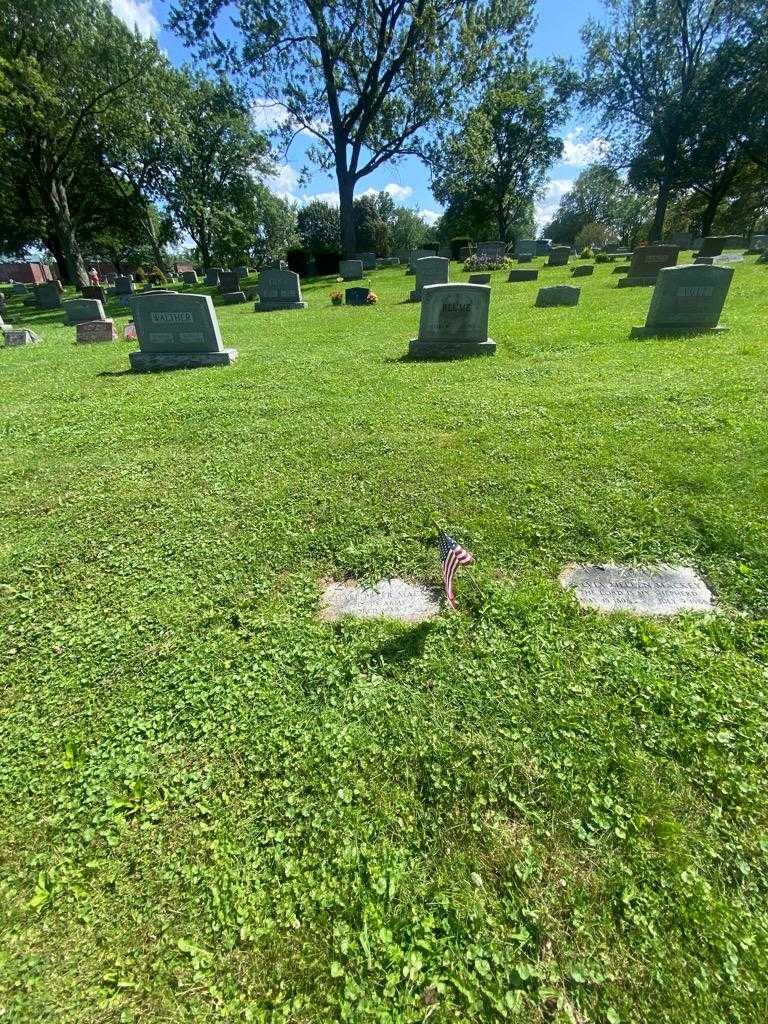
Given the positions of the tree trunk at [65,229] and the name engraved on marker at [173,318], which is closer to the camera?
the name engraved on marker at [173,318]

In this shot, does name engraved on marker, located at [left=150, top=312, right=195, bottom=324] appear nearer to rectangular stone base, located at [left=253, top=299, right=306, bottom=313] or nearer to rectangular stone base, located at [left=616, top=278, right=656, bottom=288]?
rectangular stone base, located at [left=253, top=299, right=306, bottom=313]

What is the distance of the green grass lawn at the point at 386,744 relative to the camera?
147cm

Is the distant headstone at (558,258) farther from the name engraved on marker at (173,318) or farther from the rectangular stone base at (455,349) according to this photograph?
the name engraved on marker at (173,318)

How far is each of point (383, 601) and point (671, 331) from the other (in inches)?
326

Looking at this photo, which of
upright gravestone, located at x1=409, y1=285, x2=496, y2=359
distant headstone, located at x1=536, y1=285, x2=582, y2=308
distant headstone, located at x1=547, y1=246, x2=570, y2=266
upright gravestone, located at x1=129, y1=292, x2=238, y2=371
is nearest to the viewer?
upright gravestone, located at x1=409, y1=285, x2=496, y2=359

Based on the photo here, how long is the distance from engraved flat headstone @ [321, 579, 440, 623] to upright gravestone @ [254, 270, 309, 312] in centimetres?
1592

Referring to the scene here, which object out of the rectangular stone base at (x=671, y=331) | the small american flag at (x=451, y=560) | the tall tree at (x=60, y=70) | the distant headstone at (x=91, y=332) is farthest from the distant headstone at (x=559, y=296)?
the tall tree at (x=60, y=70)

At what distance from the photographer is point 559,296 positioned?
12438 millimetres

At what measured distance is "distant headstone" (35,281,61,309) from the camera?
21188mm

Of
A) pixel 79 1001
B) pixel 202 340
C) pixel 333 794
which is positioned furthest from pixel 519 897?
pixel 202 340

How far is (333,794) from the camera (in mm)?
1932

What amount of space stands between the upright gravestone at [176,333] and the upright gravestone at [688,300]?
7754mm

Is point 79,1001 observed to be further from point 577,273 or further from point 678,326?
point 577,273

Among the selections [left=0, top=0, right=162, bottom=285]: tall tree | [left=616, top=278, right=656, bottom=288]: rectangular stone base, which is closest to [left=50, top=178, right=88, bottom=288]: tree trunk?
[left=0, top=0, right=162, bottom=285]: tall tree
